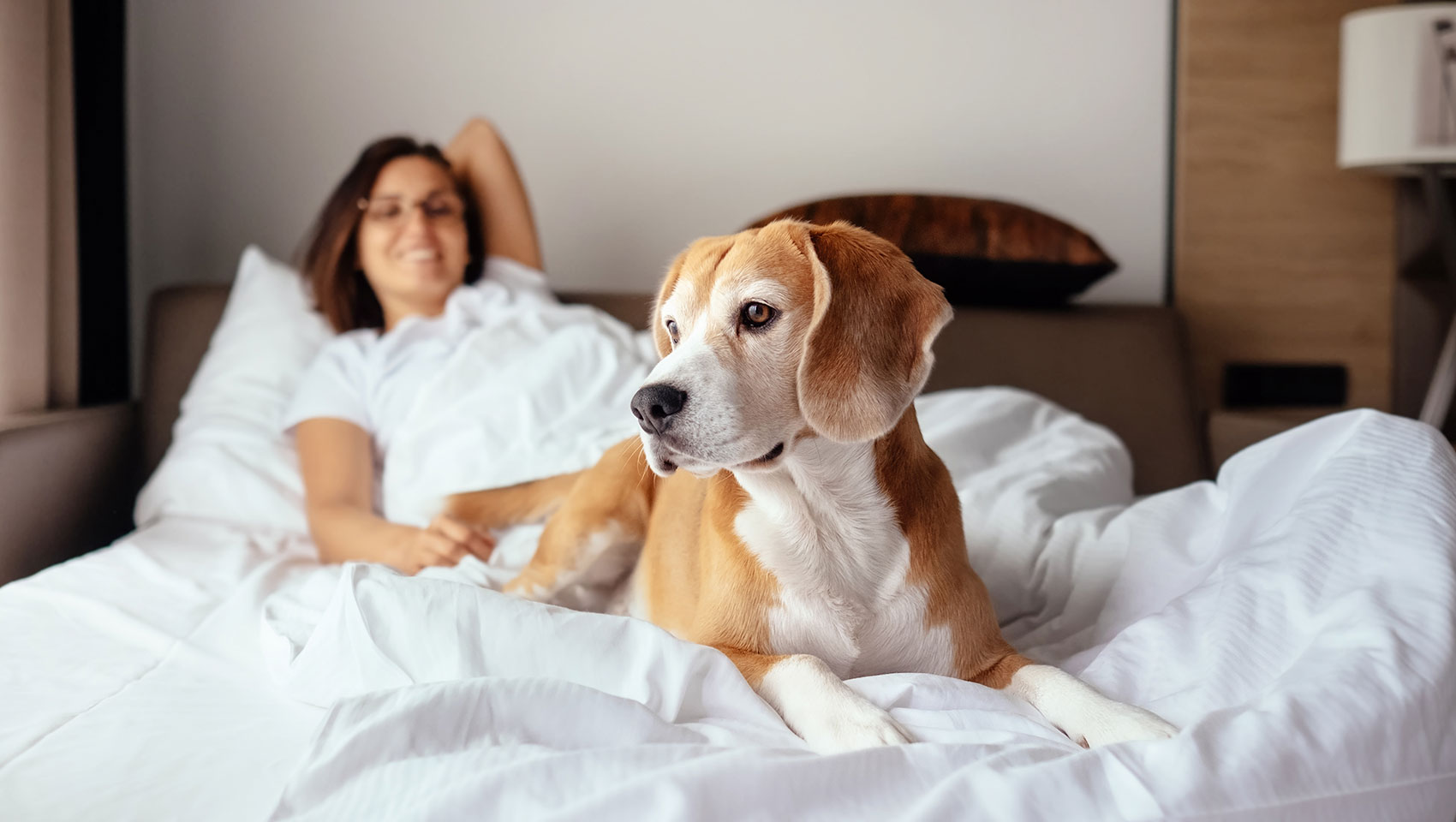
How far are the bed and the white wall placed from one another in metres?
1.34

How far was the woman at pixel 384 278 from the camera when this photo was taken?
1.87 meters

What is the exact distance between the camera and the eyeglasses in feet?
7.16

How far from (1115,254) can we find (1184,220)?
0.69 feet

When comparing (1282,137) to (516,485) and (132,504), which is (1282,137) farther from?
(132,504)

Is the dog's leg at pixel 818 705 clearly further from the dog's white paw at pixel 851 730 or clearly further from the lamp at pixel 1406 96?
the lamp at pixel 1406 96

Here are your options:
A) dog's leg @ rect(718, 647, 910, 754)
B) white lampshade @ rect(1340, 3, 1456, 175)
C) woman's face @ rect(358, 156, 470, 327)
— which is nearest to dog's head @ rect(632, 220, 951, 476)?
dog's leg @ rect(718, 647, 910, 754)

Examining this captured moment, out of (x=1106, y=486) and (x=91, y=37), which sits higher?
(x=91, y=37)

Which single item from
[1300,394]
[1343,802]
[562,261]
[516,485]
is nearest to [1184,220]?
[1300,394]

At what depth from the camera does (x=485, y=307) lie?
218cm

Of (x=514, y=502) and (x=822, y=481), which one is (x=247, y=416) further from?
(x=822, y=481)

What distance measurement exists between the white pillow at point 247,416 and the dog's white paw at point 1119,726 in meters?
1.51

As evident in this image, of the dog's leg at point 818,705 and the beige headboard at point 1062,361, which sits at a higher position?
the beige headboard at point 1062,361

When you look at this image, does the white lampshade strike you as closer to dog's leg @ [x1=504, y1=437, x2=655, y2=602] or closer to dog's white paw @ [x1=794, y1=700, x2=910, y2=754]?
dog's leg @ [x1=504, y1=437, x2=655, y2=602]

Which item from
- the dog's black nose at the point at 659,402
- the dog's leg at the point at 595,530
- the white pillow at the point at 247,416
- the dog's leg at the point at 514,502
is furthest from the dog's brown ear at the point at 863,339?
the white pillow at the point at 247,416
